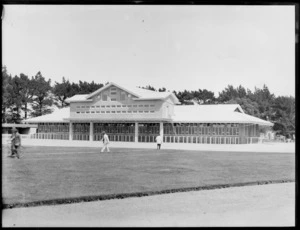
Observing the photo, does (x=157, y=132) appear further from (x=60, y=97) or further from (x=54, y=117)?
(x=60, y=97)

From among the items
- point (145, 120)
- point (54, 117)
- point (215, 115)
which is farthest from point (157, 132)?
point (54, 117)

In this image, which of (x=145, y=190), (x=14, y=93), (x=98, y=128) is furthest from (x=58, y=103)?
(x=145, y=190)

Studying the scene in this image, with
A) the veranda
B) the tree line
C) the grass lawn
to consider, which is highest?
the tree line

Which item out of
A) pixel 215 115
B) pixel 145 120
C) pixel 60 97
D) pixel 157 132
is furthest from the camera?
pixel 60 97

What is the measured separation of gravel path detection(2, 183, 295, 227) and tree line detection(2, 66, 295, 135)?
31387 mm

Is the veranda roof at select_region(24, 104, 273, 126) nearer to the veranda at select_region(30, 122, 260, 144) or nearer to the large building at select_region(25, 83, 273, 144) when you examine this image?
the large building at select_region(25, 83, 273, 144)

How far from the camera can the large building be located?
37062 millimetres

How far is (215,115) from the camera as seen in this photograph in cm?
3744

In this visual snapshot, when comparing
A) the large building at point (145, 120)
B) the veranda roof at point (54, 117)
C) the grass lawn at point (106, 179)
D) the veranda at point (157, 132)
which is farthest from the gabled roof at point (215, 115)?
the grass lawn at point (106, 179)

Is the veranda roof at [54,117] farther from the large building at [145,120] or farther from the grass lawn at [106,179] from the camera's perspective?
the grass lawn at [106,179]

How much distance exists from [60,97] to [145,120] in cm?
1680

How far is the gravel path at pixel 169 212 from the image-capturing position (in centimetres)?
625

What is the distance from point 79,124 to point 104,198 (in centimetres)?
3668

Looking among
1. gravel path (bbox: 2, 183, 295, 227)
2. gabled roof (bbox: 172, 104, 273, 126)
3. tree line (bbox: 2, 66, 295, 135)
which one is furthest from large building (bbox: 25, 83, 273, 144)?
gravel path (bbox: 2, 183, 295, 227)
